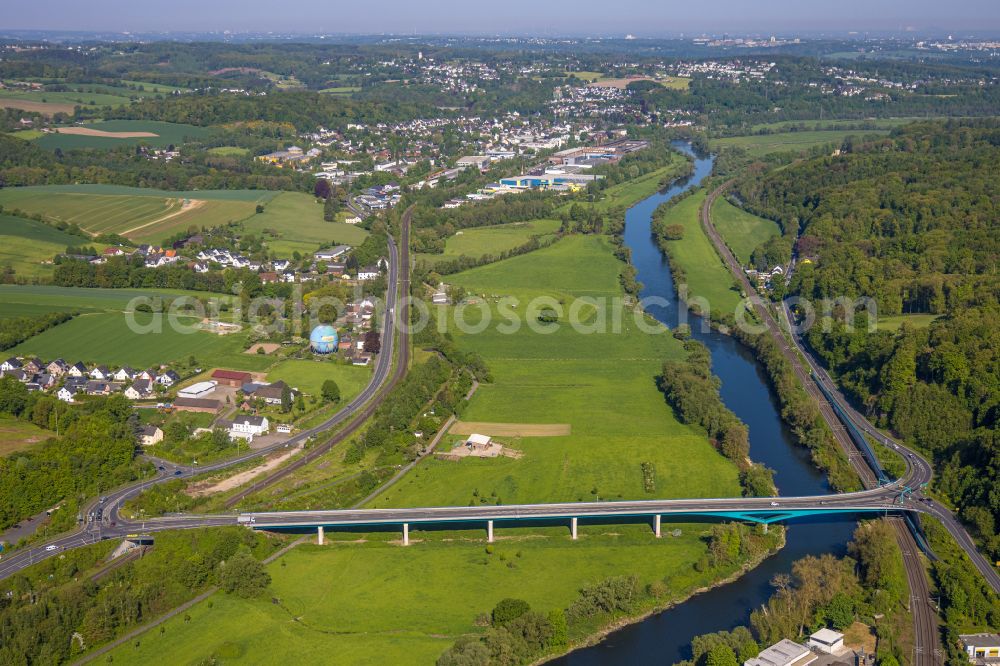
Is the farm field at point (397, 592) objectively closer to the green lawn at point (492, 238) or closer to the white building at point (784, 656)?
the white building at point (784, 656)

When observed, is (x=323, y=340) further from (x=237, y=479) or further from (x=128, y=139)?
(x=128, y=139)

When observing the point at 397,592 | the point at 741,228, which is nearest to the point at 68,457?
the point at 397,592

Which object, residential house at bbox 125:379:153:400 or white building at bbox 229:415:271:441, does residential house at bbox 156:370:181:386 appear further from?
white building at bbox 229:415:271:441

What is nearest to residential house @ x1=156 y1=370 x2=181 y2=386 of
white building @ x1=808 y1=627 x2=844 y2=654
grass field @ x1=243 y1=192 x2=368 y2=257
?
grass field @ x1=243 y1=192 x2=368 y2=257

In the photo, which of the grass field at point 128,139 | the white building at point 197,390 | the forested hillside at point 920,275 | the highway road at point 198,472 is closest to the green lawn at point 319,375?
the highway road at point 198,472

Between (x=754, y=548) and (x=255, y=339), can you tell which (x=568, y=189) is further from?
(x=754, y=548)
